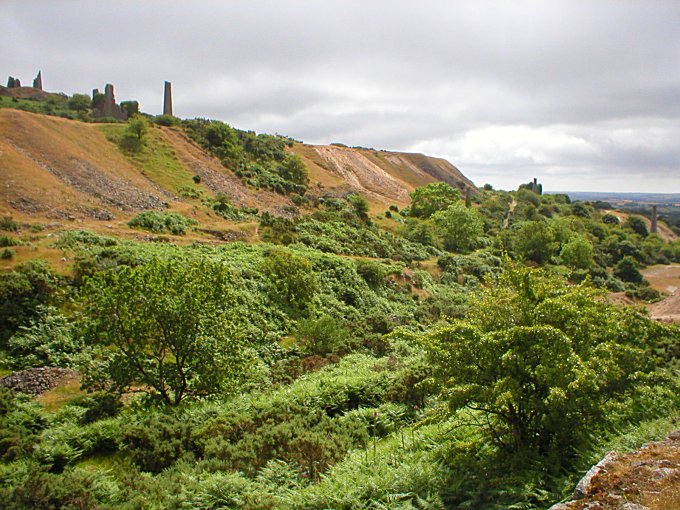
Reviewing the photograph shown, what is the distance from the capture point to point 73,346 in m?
16.4

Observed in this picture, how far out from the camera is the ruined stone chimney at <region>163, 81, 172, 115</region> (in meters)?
65.4

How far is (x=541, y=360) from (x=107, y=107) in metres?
67.0

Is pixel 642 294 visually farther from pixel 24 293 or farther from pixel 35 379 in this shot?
pixel 24 293

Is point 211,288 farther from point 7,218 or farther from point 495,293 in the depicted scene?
point 7,218

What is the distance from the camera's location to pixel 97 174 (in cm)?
3688

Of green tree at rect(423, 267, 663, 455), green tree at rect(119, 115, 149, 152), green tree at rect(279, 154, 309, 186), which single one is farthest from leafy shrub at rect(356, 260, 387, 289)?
green tree at rect(119, 115, 149, 152)

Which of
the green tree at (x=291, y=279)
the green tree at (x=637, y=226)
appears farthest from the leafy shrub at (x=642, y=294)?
the green tree at (x=637, y=226)

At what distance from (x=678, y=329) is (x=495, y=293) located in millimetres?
3234

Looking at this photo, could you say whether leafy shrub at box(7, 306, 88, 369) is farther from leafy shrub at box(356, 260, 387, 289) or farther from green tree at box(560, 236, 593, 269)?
green tree at box(560, 236, 593, 269)

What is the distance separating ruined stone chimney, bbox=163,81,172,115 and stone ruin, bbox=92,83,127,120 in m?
5.57

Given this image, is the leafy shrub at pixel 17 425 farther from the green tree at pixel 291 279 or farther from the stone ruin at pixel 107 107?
the stone ruin at pixel 107 107

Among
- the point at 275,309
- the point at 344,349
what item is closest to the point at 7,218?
the point at 275,309

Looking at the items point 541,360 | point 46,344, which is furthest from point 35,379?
point 541,360

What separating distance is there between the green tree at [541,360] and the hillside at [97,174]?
2901 centimetres
